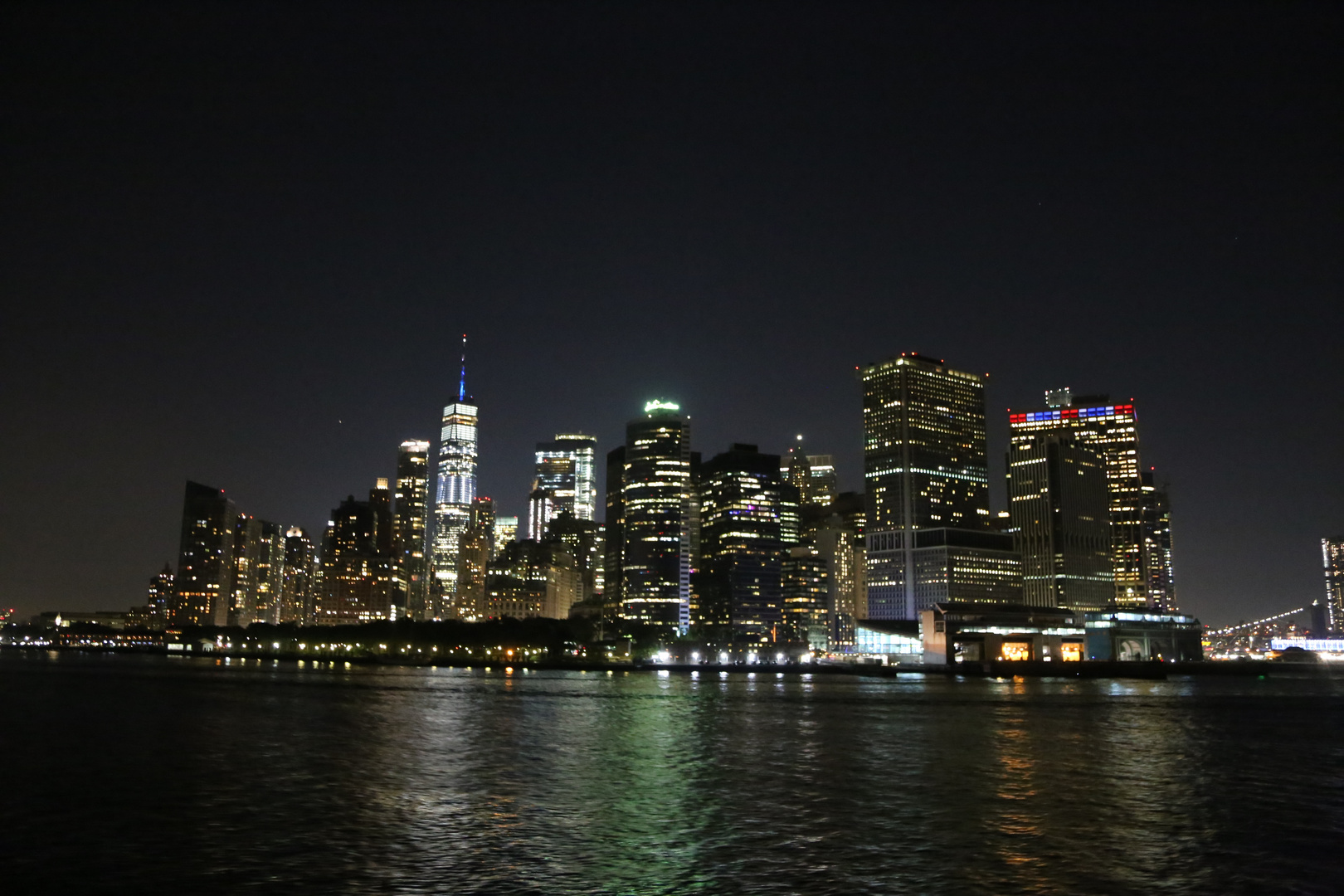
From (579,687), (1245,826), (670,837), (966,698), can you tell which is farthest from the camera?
(579,687)

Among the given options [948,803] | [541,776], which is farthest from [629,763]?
[948,803]

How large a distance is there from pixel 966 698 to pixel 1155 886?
101036 millimetres

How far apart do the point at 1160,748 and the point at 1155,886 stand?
39506 millimetres

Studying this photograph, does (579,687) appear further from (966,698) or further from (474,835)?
(474,835)

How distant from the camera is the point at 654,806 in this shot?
35.7 m

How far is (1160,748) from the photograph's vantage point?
6081cm

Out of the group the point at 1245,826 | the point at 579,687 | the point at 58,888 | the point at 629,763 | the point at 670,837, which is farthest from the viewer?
the point at 579,687

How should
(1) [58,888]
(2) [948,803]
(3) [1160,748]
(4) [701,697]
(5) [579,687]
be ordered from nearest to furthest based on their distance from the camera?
(1) [58,888] → (2) [948,803] → (3) [1160,748] → (4) [701,697] → (5) [579,687]

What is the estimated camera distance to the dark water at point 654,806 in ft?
84.4

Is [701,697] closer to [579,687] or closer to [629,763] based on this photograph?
[579,687]

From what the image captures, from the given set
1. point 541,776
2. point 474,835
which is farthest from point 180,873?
point 541,776

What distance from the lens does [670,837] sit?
30031 mm

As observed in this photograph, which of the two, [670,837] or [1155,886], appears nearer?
[1155,886]

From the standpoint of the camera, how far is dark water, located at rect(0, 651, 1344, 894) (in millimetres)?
25734
